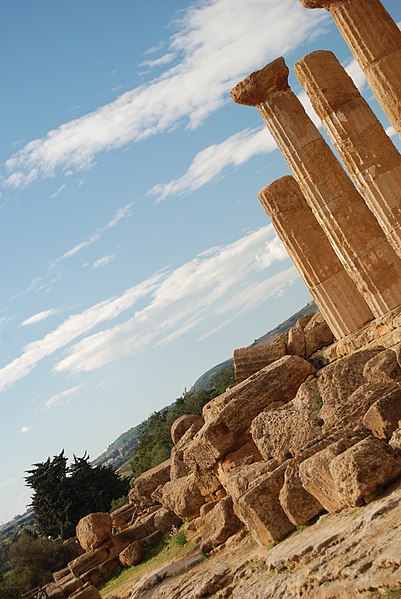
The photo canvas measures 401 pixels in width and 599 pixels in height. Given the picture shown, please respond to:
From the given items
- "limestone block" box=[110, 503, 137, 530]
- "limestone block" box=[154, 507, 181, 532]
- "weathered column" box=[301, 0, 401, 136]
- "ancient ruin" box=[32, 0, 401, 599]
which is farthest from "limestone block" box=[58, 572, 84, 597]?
"weathered column" box=[301, 0, 401, 136]

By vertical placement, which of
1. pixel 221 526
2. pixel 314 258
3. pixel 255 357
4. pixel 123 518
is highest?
pixel 314 258

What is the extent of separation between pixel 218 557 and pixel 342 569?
6556 mm

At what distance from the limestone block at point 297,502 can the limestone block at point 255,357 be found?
342 inches

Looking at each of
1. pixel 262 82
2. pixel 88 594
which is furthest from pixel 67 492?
pixel 262 82

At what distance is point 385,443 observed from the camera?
9.71m

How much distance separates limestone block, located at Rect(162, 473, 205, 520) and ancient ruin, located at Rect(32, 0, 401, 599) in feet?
0.13

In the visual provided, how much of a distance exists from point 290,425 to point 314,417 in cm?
61

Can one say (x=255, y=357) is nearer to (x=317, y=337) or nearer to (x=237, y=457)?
(x=317, y=337)

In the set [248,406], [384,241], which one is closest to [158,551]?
[248,406]

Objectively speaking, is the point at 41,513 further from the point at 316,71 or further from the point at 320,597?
the point at 320,597

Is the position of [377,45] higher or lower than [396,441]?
higher

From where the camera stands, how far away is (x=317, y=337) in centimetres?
2014

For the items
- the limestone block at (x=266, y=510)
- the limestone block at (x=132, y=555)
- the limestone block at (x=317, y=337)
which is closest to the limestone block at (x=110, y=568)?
the limestone block at (x=132, y=555)

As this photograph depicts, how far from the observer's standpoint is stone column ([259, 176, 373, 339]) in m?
18.9
